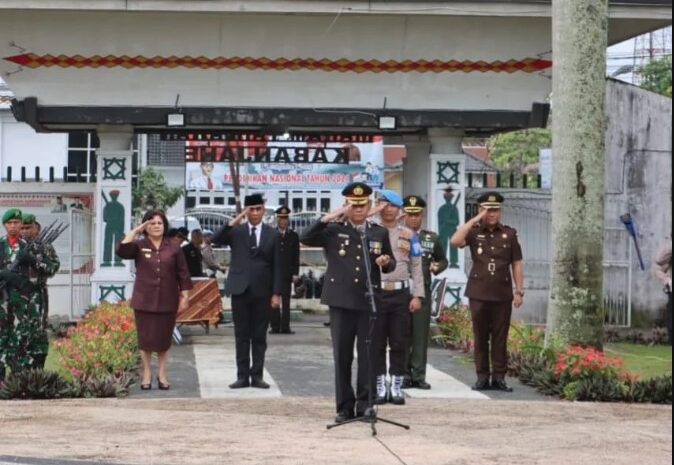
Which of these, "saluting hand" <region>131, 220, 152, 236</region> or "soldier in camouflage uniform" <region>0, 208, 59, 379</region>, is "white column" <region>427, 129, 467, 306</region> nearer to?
"saluting hand" <region>131, 220, 152, 236</region>

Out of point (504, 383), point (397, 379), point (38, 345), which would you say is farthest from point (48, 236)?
point (504, 383)

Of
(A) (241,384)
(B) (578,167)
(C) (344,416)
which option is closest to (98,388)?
(A) (241,384)

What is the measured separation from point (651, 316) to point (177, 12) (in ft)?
30.8

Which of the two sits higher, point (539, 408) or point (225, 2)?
point (225, 2)

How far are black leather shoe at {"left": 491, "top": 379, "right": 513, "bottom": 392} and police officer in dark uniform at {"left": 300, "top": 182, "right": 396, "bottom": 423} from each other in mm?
2853

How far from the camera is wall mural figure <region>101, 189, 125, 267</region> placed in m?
20.4

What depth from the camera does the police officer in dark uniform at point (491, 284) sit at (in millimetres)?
13898

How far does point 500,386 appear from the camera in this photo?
1402 cm

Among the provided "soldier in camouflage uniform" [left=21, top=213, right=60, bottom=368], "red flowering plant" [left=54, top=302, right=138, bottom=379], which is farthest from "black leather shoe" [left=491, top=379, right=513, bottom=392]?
"soldier in camouflage uniform" [left=21, top=213, right=60, bottom=368]

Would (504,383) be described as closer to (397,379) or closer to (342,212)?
(397,379)

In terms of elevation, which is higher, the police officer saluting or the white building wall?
the white building wall

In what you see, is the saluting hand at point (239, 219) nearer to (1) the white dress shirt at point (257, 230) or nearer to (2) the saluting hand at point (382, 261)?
(1) the white dress shirt at point (257, 230)

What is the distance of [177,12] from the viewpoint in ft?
62.4

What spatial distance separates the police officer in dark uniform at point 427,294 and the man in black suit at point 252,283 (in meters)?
1.46
